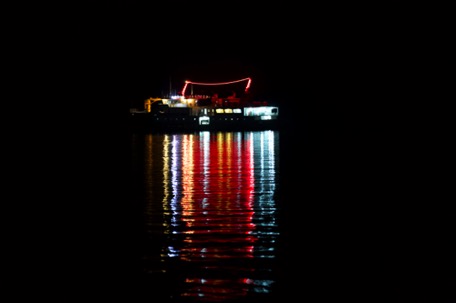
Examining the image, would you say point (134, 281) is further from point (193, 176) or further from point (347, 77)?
point (347, 77)

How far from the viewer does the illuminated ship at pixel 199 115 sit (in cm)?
4356

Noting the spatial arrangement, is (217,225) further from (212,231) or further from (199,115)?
(199,115)

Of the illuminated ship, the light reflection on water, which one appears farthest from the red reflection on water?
the illuminated ship

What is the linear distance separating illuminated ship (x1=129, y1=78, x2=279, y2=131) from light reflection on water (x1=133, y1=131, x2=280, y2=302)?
31780mm

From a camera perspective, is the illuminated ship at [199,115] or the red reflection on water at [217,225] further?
the illuminated ship at [199,115]

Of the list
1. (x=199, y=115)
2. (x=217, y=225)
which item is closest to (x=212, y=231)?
(x=217, y=225)

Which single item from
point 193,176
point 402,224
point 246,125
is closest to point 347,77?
point 246,125

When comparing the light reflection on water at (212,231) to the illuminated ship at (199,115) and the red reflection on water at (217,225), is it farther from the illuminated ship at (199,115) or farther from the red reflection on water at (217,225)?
the illuminated ship at (199,115)

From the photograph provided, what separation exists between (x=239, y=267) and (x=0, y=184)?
6.75 metres

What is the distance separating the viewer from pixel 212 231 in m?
6.15

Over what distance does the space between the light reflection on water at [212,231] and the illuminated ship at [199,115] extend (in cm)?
3178

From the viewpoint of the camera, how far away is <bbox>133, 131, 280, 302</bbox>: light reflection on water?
436 cm

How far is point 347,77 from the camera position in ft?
153

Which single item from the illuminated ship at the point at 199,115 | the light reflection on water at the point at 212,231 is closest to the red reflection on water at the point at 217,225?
the light reflection on water at the point at 212,231
